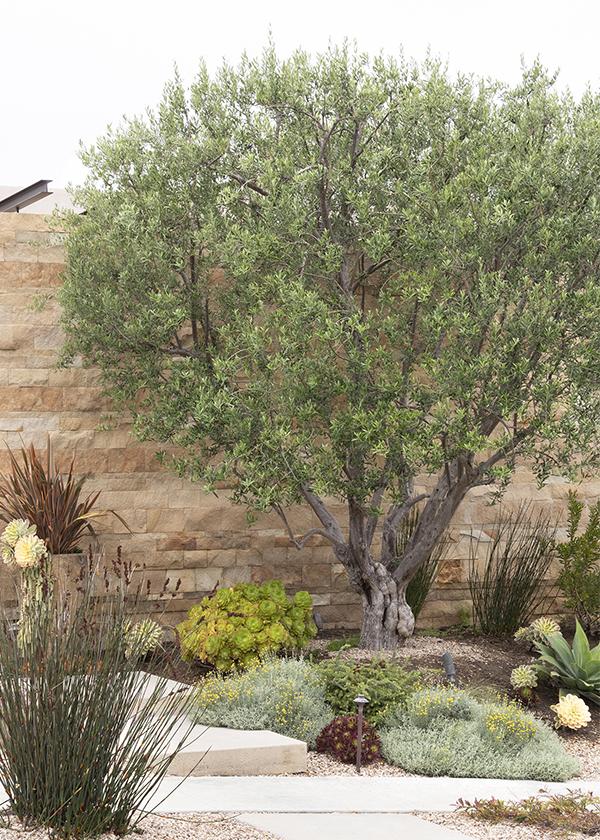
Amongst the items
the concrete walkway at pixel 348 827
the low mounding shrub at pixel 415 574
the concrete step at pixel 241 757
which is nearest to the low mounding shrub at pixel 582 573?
the low mounding shrub at pixel 415 574

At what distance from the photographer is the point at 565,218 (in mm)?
7051

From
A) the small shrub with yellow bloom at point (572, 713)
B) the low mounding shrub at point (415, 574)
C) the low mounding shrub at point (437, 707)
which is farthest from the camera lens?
the low mounding shrub at point (415, 574)

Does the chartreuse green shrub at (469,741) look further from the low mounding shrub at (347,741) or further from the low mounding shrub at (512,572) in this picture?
the low mounding shrub at (512,572)

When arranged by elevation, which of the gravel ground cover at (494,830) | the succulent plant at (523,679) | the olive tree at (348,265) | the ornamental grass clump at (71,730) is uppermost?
the olive tree at (348,265)

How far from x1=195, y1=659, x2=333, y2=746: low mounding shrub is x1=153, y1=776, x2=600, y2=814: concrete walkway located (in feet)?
2.05

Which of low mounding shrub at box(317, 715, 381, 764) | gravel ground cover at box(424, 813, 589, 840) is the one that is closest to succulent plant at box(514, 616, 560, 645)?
low mounding shrub at box(317, 715, 381, 764)

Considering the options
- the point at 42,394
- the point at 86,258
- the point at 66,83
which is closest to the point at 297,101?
the point at 86,258

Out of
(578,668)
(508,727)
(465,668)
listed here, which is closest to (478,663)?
(465,668)

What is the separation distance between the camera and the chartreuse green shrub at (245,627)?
7.33 m

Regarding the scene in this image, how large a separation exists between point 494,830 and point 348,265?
14.4 feet

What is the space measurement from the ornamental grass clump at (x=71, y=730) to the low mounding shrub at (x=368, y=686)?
9.10 ft

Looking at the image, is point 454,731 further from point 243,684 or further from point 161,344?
point 161,344

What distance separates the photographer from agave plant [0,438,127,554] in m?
7.85

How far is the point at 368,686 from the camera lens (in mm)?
6445
